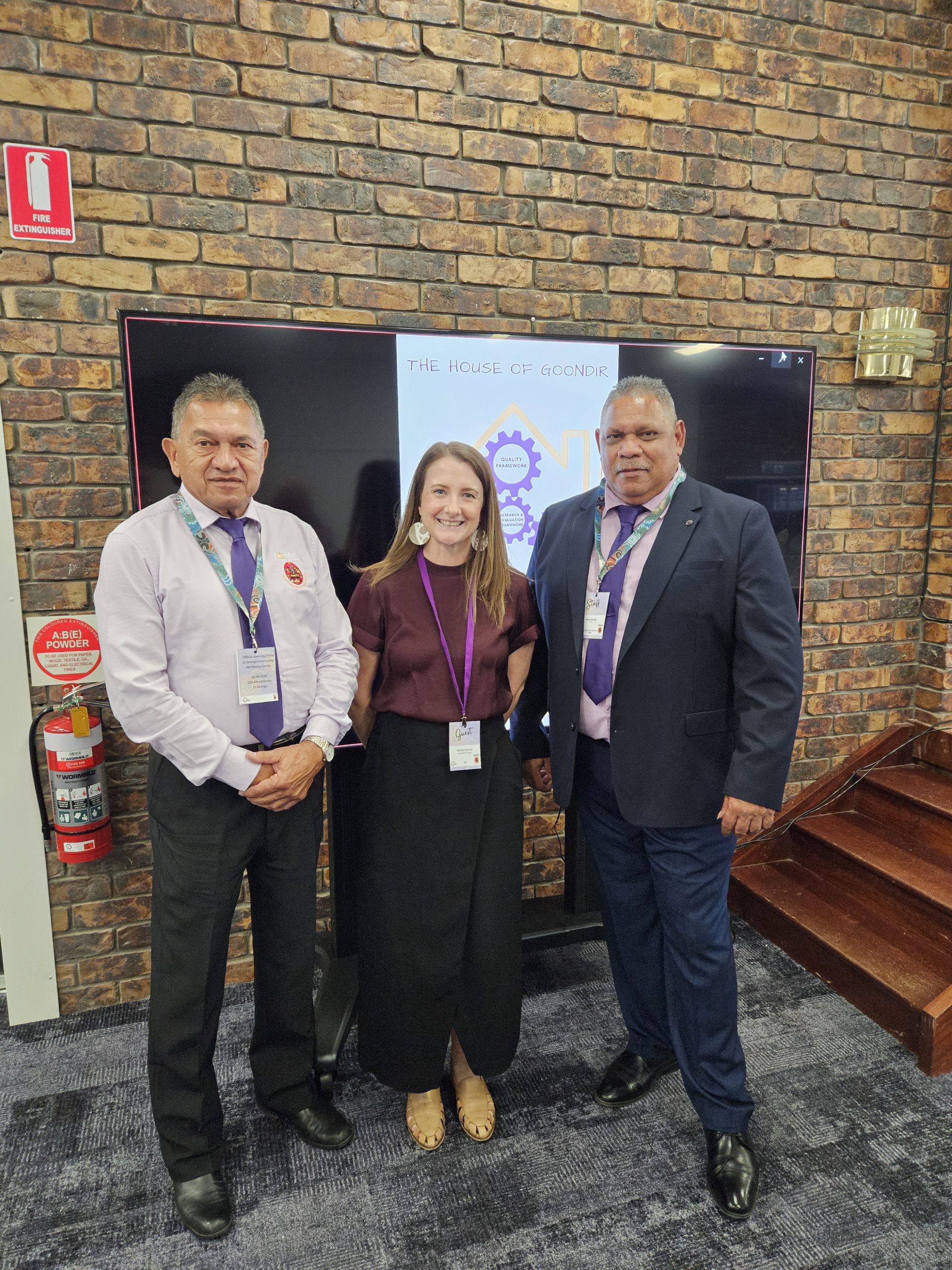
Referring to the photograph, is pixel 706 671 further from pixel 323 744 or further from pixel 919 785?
pixel 919 785

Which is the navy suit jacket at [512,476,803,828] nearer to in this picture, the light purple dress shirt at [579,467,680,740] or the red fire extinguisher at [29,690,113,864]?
the light purple dress shirt at [579,467,680,740]

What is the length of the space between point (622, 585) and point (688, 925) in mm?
761

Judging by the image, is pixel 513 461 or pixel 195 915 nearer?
pixel 195 915

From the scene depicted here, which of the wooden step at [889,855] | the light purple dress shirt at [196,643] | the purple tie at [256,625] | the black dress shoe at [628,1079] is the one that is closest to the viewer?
the light purple dress shirt at [196,643]

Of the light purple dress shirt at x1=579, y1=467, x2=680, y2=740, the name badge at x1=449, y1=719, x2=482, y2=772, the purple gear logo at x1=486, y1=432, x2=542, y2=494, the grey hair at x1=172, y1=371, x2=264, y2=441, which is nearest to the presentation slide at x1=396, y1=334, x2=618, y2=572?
the purple gear logo at x1=486, y1=432, x2=542, y2=494

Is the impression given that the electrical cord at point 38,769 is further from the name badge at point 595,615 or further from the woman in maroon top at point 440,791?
the name badge at point 595,615

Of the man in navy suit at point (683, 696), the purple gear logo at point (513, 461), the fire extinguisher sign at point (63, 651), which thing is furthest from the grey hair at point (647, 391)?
the fire extinguisher sign at point (63, 651)

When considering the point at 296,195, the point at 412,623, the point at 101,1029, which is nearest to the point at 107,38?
the point at 296,195

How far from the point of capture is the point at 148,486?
6.84ft

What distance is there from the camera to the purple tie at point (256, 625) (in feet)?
5.35

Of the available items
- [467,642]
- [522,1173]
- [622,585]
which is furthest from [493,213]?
[522,1173]

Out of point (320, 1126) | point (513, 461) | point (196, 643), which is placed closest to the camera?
point (196, 643)

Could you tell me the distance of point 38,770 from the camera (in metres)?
2.24

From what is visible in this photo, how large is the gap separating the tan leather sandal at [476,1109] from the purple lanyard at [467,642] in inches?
36.1
